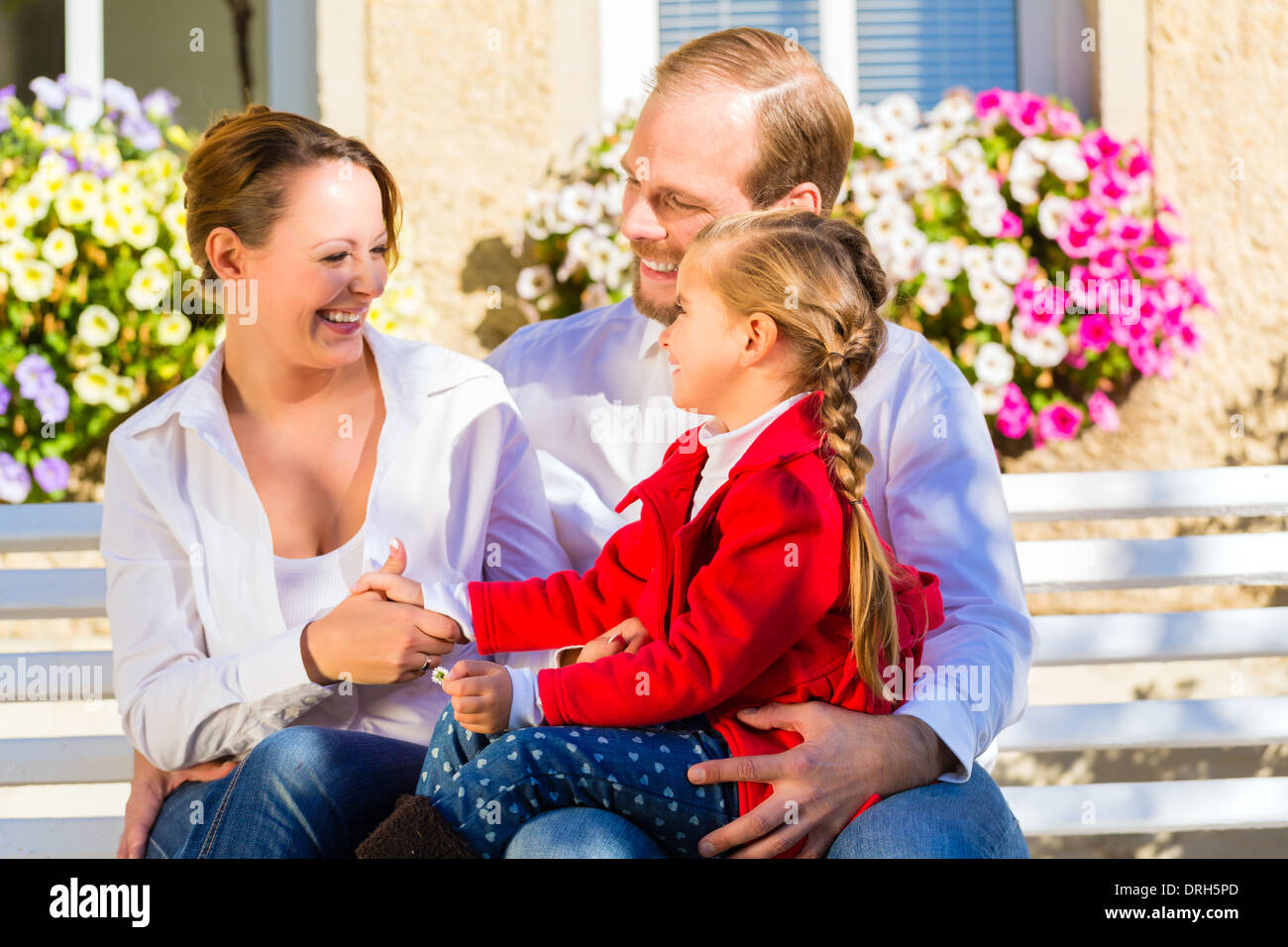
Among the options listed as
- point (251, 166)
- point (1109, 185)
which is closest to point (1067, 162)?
point (1109, 185)

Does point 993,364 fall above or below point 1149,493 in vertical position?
above

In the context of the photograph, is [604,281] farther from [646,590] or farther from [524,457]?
[646,590]

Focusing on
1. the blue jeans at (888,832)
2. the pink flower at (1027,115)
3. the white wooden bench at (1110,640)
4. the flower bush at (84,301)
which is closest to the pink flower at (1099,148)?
the pink flower at (1027,115)

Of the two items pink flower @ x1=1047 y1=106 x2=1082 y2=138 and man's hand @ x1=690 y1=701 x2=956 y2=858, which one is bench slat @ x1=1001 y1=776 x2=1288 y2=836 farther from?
pink flower @ x1=1047 y1=106 x2=1082 y2=138

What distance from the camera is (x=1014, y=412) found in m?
3.91

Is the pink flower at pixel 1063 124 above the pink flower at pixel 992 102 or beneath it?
beneath

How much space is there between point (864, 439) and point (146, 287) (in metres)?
2.39

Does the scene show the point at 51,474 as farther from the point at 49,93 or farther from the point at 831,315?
the point at 831,315

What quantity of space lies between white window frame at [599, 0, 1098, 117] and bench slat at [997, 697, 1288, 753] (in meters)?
2.10

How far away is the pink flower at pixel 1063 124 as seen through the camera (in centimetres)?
398

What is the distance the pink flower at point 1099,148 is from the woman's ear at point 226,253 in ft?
8.96

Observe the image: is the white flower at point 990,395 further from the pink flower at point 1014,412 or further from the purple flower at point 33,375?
the purple flower at point 33,375
